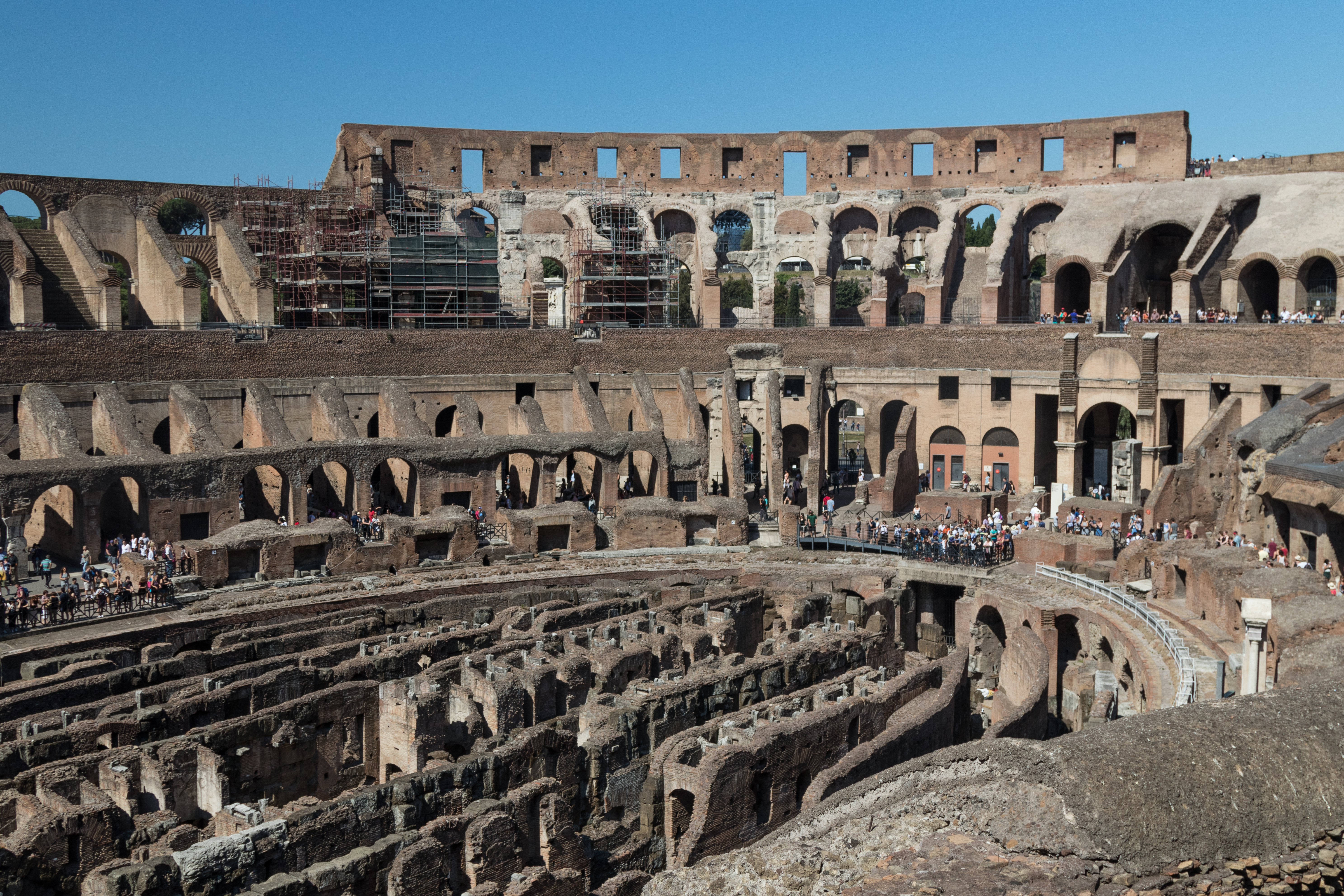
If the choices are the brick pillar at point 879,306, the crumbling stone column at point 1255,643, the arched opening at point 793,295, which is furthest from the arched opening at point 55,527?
the brick pillar at point 879,306

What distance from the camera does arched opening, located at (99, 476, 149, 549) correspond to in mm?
32719

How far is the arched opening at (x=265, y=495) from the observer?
35.2 m

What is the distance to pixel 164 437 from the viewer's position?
3825cm

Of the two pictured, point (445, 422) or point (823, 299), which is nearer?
point (445, 422)

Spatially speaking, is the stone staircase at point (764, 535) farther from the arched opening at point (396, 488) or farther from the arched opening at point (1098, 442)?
the arched opening at point (1098, 442)

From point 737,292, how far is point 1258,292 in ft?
88.8

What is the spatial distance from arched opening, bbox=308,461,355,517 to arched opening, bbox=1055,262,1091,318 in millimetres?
25290

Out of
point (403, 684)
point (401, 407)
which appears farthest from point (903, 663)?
point (401, 407)

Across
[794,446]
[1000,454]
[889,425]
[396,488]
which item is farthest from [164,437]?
[1000,454]

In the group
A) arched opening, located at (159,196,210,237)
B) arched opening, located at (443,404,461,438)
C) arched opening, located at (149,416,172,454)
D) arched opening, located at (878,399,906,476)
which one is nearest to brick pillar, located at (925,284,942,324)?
arched opening, located at (878,399,906,476)

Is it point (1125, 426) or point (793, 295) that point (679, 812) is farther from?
point (1125, 426)

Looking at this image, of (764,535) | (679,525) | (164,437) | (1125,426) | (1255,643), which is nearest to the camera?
(1255,643)

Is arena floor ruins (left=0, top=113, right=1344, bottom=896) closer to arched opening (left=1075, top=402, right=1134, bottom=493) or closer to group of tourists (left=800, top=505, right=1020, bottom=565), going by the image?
group of tourists (left=800, top=505, right=1020, bottom=565)

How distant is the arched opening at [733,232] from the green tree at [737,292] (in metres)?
2.93
